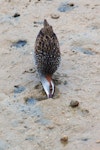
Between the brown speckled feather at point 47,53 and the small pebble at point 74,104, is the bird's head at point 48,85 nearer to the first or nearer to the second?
Result: the brown speckled feather at point 47,53

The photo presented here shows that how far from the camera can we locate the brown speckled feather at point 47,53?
5.51m

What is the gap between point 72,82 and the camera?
5.63 m

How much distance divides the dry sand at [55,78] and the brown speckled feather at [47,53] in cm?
20

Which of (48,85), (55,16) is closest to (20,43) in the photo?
(55,16)

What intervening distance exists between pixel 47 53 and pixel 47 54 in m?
0.01

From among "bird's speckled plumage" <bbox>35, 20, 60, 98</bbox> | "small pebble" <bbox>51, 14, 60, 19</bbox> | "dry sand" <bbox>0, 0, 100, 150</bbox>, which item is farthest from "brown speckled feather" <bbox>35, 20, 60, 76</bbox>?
"small pebble" <bbox>51, 14, 60, 19</bbox>

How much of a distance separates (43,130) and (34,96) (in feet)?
1.92

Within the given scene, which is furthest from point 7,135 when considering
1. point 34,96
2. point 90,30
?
point 90,30

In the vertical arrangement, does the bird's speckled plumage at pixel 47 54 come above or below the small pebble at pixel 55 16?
above

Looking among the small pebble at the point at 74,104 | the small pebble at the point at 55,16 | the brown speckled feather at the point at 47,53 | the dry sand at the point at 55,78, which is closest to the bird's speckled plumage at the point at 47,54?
the brown speckled feather at the point at 47,53

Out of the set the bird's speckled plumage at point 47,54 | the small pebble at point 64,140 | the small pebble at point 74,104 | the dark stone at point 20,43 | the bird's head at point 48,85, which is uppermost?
the bird's speckled plumage at point 47,54

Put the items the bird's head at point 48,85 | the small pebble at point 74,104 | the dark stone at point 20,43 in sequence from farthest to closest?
the dark stone at point 20,43 < the bird's head at point 48,85 < the small pebble at point 74,104

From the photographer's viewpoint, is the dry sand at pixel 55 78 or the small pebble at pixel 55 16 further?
the small pebble at pixel 55 16

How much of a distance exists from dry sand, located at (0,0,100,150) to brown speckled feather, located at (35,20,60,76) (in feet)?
0.65
